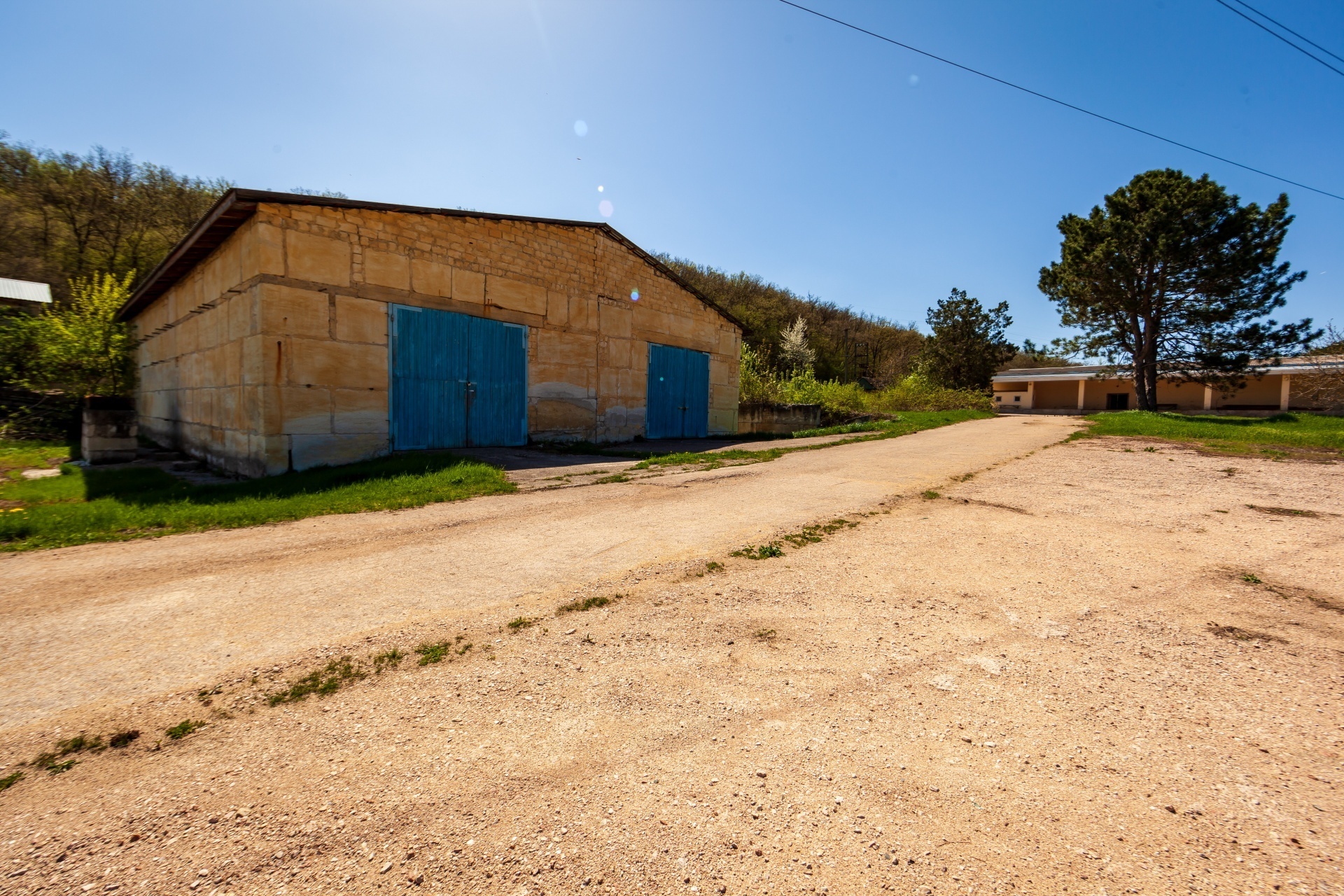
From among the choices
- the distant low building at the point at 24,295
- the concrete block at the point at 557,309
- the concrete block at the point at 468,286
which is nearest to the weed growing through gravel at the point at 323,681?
the concrete block at the point at 468,286

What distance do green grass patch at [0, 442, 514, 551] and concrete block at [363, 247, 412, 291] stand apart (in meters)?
3.08

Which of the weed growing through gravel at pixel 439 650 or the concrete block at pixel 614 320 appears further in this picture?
the concrete block at pixel 614 320

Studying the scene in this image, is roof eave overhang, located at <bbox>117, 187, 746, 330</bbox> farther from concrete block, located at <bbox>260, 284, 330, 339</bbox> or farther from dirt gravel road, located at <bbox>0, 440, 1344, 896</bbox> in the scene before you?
dirt gravel road, located at <bbox>0, 440, 1344, 896</bbox>

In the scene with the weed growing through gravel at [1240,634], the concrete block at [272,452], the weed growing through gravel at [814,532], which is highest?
the concrete block at [272,452]

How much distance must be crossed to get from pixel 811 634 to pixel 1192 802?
5.30ft

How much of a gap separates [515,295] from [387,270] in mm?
2617

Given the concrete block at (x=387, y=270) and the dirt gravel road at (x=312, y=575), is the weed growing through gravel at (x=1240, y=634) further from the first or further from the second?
the concrete block at (x=387, y=270)

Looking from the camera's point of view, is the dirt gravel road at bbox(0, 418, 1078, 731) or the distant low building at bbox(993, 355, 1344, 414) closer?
the dirt gravel road at bbox(0, 418, 1078, 731)

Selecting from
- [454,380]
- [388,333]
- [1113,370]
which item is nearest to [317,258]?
[388,333]

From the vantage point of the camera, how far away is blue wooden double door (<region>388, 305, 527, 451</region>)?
392 inches

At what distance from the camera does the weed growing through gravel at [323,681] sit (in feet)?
8.13

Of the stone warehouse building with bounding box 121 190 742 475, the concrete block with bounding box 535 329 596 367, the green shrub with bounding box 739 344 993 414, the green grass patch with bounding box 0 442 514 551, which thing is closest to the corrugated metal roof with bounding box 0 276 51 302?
the stone warehouse building with bounding box 121 190 742 475

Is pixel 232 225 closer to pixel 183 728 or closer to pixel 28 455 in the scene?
pixel 28 455

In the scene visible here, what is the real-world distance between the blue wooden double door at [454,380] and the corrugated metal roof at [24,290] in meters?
16.3
